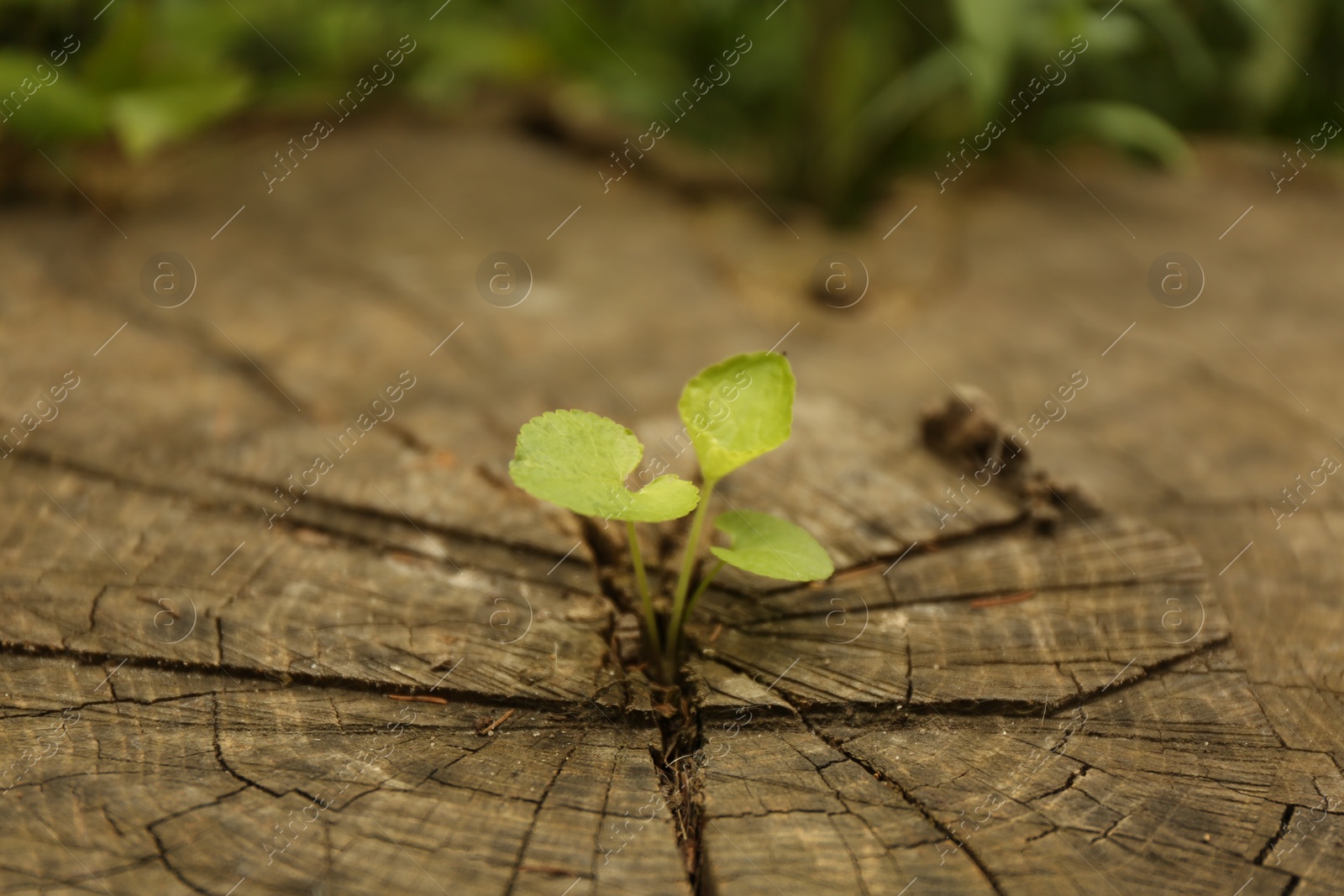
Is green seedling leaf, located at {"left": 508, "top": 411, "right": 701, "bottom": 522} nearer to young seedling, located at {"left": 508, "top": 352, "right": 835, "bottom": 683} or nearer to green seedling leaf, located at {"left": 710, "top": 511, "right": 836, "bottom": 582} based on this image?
young seedling, located at {"left": 508, "top": 352, "right": 835, "bottom": 683}

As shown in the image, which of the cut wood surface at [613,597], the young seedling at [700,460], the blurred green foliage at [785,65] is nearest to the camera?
the cut wood surface at [613,597]

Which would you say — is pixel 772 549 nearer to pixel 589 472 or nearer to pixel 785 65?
pixel 589 472

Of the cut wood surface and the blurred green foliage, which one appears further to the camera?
the blurred green foliage

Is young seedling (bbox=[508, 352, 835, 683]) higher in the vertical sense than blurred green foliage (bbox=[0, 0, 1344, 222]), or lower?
lower

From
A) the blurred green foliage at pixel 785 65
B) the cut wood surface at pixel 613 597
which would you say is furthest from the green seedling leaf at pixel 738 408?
the blurred green foliage at pixel 785 65

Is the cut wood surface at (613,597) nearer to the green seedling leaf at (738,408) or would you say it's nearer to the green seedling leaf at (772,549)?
the green seedling leaf at (772,549)

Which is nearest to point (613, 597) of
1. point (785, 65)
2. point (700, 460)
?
point (700, 460)

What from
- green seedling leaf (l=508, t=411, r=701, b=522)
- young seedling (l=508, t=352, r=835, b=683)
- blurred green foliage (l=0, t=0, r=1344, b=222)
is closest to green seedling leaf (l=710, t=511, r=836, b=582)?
young seedling (l=508, t=352, r=835, b=683)
